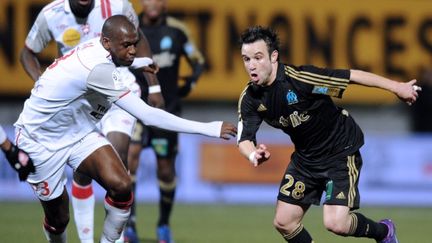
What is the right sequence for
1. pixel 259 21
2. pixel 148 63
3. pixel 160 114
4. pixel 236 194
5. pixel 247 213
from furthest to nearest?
pixel 259 21, pixel 236 194, pixel 247 213, pixel 148 63, pixel 160 114

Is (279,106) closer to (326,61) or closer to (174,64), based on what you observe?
(174,64)

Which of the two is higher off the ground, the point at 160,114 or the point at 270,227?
the point at 160,114

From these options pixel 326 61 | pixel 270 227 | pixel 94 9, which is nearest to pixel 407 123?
pixel 326 61

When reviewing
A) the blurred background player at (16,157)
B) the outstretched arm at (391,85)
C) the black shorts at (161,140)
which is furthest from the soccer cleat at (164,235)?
the outstretched arm at (391,85)

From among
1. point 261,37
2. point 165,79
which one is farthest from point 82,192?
point 165,79

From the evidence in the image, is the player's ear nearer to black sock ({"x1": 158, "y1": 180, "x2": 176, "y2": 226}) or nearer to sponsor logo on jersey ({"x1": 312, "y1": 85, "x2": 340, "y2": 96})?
sponsor logo on jersey ({"x1": 312, "y1": 85, "x2": 340, "y2": 96})

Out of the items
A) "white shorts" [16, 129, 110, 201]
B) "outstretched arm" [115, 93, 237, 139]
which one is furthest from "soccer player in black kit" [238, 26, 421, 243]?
"white shorts" [16, 129, 110, 201]

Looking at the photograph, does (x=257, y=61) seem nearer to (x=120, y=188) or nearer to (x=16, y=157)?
(x=120, y=188)

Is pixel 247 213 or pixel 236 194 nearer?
pixel 247 213

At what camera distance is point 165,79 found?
10.7 metres

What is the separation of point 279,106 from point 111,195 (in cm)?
139

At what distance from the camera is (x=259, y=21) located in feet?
55.2

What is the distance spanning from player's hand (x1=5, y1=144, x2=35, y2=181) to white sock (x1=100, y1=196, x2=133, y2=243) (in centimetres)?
66

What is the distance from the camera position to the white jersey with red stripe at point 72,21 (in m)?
8.78
